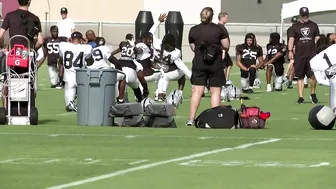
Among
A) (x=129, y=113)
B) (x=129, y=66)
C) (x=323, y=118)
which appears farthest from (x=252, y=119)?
(x=129, y=66)

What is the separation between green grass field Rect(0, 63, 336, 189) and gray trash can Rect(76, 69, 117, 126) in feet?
1.20

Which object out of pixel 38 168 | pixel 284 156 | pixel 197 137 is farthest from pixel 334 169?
pixel 197 137

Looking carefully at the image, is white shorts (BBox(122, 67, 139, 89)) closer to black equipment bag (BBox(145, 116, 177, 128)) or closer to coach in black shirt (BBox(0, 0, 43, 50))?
coach in black shirt (BBox(0, 0, 43, 50))

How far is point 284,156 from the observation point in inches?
556

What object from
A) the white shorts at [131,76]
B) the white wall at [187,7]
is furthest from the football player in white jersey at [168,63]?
the white wall at [187,7]

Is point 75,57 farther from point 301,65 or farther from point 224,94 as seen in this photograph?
point 301,65

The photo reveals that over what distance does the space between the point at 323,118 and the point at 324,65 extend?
875mm

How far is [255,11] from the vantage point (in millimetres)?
61500

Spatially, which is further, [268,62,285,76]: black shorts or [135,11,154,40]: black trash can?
[135,11,154,40]: black trash can

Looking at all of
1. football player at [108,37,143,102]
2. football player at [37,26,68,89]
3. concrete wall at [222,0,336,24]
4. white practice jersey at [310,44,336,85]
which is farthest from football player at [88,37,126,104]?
concrete wall at [222,0,336,24]

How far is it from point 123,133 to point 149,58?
9.95 m

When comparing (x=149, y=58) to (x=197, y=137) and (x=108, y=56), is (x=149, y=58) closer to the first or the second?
(x=108, y=56)

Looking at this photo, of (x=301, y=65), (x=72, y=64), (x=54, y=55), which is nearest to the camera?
(x=72, y=64)

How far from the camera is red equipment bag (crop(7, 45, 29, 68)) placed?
61.8 feet
